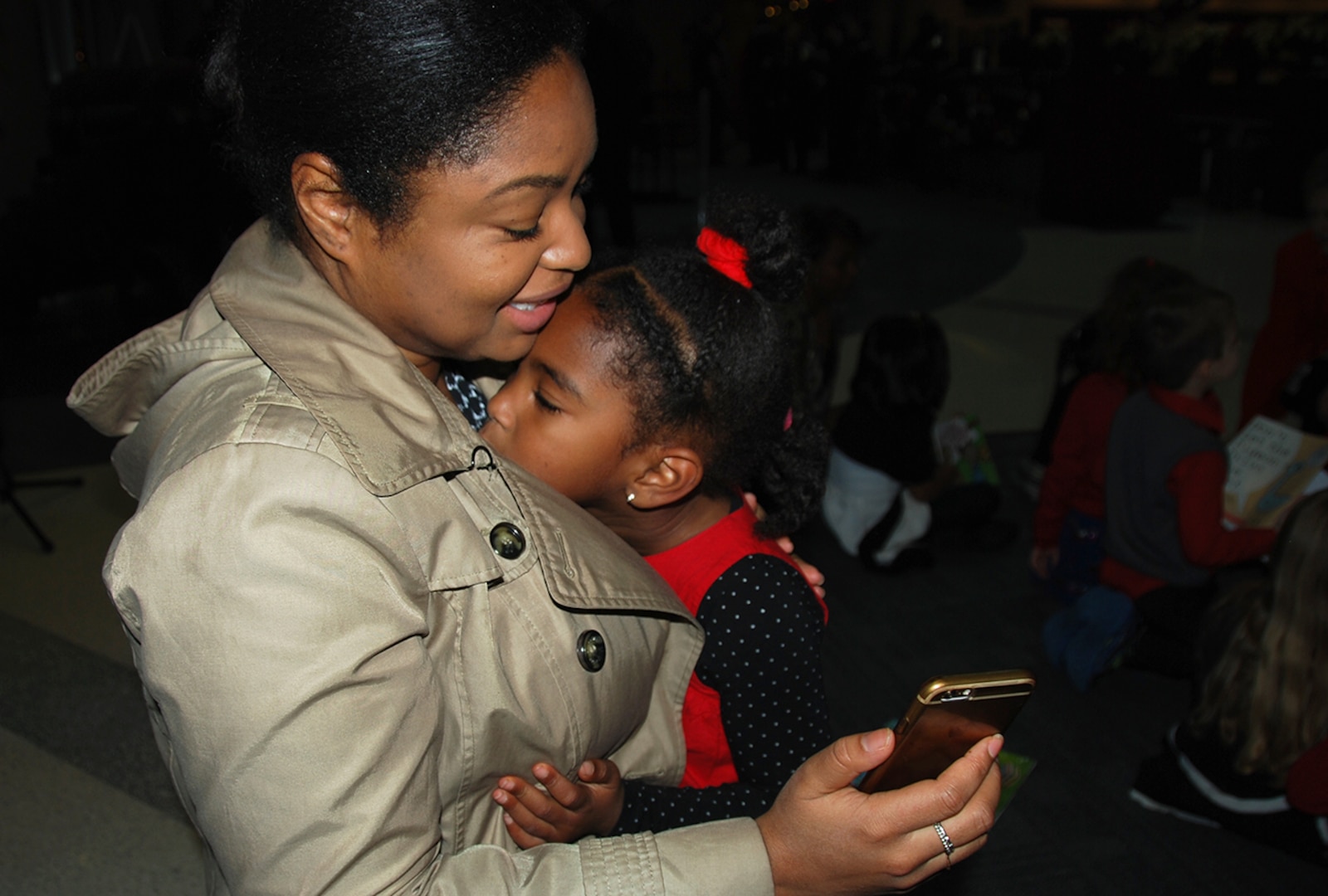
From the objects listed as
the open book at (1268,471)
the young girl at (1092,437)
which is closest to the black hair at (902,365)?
the young girl at (1092,437)

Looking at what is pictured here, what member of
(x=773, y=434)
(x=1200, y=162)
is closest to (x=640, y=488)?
(x=773, y=434)

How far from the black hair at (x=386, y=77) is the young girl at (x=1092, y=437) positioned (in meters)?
2.93

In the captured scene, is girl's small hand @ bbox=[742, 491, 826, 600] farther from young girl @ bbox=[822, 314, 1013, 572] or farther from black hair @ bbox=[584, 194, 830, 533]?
young girl @ bbox=[822, 314, 1013, 572]

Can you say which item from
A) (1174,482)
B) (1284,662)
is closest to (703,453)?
(1284,662)

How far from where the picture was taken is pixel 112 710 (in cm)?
292

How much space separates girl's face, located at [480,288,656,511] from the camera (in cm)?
139

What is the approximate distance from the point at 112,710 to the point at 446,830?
2415 millimetres

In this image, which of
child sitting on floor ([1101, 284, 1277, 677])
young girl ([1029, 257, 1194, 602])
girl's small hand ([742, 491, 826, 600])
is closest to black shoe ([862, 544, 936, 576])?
young girl ([1029, 257, 1194, 602])

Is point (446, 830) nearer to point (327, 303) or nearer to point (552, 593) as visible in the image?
point (552, 593)

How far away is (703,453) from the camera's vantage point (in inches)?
58.4

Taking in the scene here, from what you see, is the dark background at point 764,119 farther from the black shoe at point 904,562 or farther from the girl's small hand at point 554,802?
the black shoe at point 904,562

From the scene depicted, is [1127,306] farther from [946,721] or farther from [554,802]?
A: [554,802]

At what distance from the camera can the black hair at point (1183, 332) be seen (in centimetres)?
305

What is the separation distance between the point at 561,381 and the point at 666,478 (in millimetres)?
203
